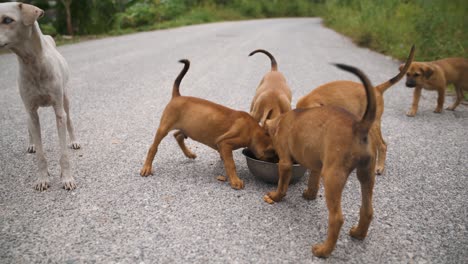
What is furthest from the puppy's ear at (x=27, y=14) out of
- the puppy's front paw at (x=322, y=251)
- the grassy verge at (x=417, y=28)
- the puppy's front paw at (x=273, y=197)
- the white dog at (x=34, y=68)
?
the grassy verge at (x=417, y=28)

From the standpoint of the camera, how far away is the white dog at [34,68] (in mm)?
3037

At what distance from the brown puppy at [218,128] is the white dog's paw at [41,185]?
3.02ft

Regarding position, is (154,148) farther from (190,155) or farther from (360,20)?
(360,20)

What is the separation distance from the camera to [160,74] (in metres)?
8.71

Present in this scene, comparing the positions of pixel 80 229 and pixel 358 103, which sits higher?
pixel 358 103

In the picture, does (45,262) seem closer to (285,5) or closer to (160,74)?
(160,74)

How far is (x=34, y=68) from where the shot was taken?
3.28 metres

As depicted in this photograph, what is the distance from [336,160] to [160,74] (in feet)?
22.9

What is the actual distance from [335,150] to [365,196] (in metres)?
0.47

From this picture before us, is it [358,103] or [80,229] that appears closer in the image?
[80,229]

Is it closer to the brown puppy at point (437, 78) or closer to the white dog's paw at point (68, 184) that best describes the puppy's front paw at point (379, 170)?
the brown puppy at point (437, 78)

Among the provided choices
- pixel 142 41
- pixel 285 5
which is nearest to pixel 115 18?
pixel 142 41

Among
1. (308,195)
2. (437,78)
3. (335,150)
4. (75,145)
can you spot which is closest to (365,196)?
(335,150)

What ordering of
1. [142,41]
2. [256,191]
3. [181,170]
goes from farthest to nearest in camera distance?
1. [142,41]
2. [181,170]
3. [256,191]
